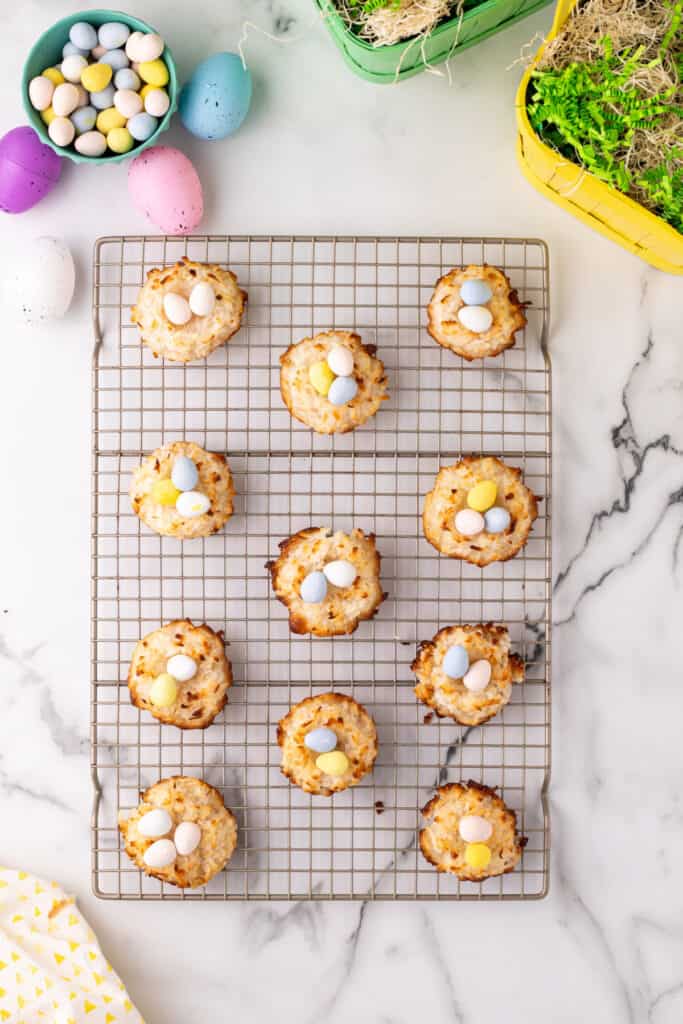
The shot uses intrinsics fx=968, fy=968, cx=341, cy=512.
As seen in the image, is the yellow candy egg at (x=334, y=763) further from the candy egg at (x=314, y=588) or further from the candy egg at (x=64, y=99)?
the candy egg at (x=64, y=99)

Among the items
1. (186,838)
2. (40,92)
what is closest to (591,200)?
(40,92)

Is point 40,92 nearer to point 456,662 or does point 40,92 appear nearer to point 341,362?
point 341,362

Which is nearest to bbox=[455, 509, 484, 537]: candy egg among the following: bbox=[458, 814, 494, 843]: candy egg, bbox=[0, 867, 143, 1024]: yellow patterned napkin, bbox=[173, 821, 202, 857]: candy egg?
bbox=[458, 814, 494, 843]: candy egg

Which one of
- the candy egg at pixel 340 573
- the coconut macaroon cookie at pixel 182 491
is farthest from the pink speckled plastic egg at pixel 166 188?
the candy egg at pixel 340 573

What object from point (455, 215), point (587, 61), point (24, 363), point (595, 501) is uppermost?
point (587, 61)

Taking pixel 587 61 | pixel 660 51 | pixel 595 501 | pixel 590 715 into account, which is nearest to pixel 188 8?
pixel 587 61

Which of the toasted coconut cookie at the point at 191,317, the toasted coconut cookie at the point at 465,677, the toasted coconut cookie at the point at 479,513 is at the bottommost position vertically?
the toasted coconut cookie at the point at 465,677

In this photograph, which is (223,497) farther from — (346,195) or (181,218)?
(346,195)

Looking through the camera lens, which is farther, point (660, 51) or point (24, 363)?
point (24, 363)
